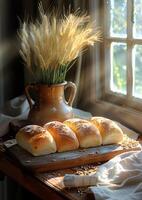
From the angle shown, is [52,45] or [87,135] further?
[52,45]

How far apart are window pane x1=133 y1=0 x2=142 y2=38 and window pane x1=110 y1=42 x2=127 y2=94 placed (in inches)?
3.6

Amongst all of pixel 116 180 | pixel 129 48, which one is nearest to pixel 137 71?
pixel 129 48

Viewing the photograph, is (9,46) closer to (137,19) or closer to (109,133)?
(137,19)

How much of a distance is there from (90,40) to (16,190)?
3.10ft

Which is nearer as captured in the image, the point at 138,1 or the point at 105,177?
the point at 105,177

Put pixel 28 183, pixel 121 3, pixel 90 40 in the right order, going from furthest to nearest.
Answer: pixel 121 3 < pixel 90 40 < pixel 28 183

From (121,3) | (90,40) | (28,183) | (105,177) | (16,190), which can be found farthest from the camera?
(16,190)

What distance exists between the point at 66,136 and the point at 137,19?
616 millimetres

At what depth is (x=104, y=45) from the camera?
1.96m

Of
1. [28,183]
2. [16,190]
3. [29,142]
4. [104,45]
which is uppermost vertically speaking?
[104,45]

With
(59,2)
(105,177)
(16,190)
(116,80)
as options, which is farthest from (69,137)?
(16,190)

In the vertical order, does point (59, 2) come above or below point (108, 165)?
above

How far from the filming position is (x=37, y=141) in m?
1.40

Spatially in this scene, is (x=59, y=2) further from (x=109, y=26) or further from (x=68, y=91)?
(x=68, y=91)
